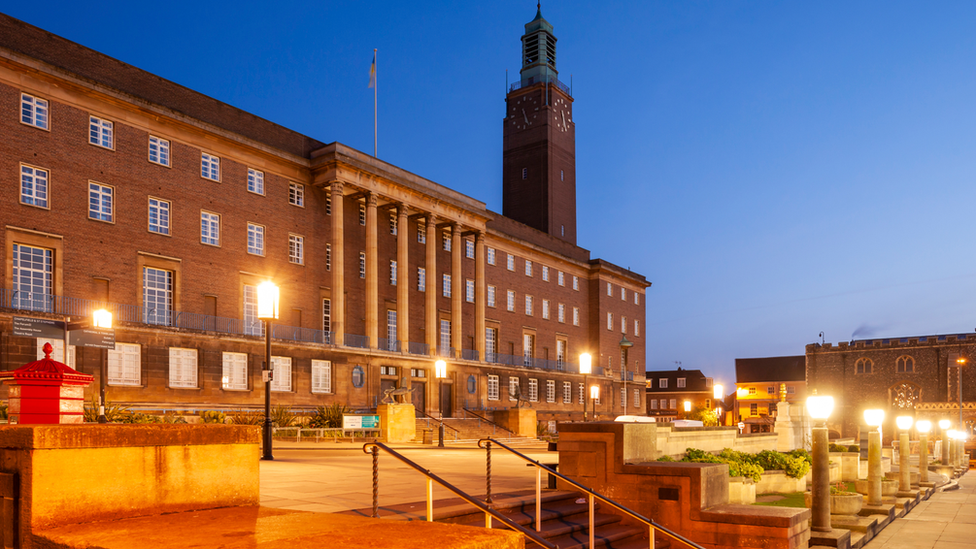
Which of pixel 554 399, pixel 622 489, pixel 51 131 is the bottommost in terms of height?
pixel 554 399

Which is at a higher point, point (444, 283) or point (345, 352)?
point (444, 283)

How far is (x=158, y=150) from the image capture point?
3762 centimetres

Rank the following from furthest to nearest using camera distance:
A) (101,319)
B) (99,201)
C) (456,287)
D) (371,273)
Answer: (456,287) < (371,273) < (99,201) < (101,319)

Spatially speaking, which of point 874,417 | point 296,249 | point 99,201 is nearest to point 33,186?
point 99,201

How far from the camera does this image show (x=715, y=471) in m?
12.6

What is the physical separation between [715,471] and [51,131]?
3268 centimetres

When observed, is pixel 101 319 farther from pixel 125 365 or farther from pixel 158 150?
pixel 158 150

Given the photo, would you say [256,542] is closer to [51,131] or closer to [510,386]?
[51,131]

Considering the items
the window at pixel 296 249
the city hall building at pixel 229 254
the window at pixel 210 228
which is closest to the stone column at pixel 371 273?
the city hall building at pixel 229 254

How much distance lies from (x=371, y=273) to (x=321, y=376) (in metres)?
7.48

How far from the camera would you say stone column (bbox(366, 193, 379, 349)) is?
4725cm

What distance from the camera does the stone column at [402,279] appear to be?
1955 inches

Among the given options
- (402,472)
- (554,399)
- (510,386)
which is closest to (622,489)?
(402,472)

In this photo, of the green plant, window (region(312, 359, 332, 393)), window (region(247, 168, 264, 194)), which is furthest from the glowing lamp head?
window (region(247, 168, 264, 194))
